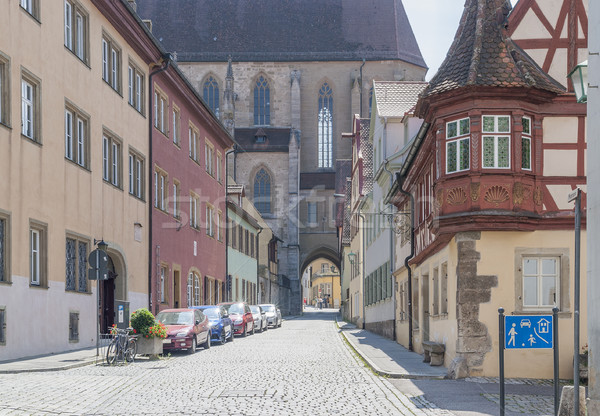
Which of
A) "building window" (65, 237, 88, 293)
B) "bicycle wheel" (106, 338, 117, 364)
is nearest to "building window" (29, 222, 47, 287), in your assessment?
Answer: "building window" (65, 237, 88, 293)

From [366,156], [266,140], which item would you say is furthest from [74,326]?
[266,140]

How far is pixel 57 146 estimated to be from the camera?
2214cm

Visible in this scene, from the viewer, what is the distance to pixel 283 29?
8138 cm

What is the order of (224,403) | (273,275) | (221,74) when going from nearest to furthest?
(224,403), (273,275), (221,74)

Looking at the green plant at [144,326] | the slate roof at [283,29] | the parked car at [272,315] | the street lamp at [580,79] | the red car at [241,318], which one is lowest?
the parked car at [272,315]

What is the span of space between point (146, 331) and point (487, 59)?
9.46m

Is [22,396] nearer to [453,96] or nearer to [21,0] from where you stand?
[453,96]

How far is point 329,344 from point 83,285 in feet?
26.4

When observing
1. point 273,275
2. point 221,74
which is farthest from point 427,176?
point 221,74

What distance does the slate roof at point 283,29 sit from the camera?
78.4 meters

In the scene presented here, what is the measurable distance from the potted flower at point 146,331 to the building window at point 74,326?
3.07 metres

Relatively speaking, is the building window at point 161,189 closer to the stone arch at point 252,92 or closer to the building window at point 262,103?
the stone arch at point 252,92

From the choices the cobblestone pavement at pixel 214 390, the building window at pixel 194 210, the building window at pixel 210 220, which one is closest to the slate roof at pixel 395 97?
the building window at pixel 194 210

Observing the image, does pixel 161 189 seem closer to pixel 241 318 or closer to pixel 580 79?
pixel 241 318
